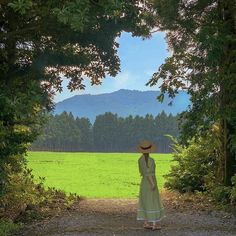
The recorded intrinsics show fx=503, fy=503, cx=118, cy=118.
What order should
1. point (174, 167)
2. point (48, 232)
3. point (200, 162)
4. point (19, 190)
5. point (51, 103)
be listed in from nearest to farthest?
point (48, 232) < point (19, 190) < point (51, 103) < point (200, 162) < point (174, 167)

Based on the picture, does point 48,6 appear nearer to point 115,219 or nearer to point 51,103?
point 115,219

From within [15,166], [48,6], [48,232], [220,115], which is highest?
[48,6]

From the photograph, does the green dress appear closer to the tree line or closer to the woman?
the woman

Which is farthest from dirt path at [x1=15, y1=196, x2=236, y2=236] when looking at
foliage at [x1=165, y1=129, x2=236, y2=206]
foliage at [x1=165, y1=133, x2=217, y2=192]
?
foliage at [x1=165, y1=133, x2=217, y2=192]

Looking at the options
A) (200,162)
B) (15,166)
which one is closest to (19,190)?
(15,166)

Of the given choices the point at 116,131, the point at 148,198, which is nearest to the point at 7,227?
the point at 148,198

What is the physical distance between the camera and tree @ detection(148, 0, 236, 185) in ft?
41.5

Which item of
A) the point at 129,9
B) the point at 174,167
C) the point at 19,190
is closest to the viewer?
the point at 129,9

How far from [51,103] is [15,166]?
13.6 feet

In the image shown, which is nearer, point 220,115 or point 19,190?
point 220,115

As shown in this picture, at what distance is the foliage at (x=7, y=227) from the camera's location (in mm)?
10116

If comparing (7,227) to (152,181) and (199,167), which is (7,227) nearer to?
(152,181)

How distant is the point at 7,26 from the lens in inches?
529

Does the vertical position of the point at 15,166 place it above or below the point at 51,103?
below
